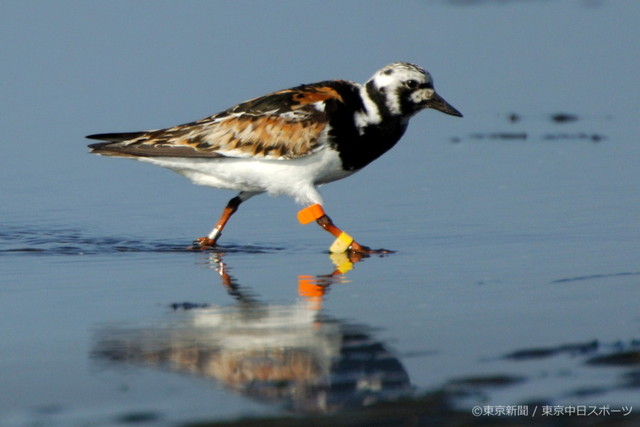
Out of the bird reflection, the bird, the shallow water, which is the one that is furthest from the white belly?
the bird reflection

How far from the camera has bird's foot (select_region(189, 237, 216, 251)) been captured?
394 inches

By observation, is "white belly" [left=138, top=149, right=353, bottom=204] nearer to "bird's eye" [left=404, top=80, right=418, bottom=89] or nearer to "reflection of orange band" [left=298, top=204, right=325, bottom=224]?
"reflection of orange band" [left=298, top=204, right=325, bottom=224]

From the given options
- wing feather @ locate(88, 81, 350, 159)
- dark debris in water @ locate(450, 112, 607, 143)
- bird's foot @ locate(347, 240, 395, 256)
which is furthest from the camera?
dark debris in water @ locate(450, 112, 607, 143)

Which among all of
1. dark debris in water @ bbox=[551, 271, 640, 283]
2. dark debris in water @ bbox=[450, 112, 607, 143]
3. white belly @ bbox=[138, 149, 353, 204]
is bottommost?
dark debris in water @ bbox=[551, 271, 640, 283]

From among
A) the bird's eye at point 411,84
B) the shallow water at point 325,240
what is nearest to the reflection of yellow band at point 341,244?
the shallow water at point 325,240

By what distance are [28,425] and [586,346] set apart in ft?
9.00

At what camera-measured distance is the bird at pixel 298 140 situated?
406 inches

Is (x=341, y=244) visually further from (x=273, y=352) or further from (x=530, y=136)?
(x=530, y=136)

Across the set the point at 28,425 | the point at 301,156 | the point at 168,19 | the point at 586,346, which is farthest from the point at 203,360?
the point at 168,19

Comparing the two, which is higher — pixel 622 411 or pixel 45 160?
pixel 45 160

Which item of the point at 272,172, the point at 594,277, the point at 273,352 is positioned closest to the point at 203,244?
the point at 272,172

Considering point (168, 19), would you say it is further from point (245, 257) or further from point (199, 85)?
point (245, 257)

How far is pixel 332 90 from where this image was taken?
416 inches

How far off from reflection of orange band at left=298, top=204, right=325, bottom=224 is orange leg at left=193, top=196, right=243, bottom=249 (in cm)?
65
